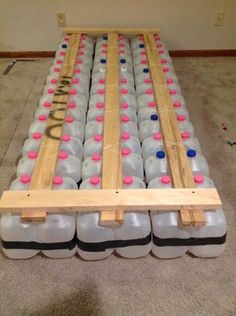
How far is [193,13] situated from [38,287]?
205cm

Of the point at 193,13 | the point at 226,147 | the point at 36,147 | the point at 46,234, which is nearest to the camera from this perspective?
the point at 46,234

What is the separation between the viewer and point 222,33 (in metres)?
2.30

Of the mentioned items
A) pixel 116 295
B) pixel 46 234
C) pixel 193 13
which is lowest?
pixel 116 295

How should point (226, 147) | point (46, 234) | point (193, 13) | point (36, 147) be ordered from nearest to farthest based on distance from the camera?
point (46, 234) < point (36, 147) < point (226, 147) < point (193, 13)

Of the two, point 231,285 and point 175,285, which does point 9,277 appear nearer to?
point 175,285

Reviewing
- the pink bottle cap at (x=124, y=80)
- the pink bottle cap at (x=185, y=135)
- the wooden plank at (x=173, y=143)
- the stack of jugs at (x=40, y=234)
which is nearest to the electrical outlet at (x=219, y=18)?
the wooden plank at (x=173, y=143)

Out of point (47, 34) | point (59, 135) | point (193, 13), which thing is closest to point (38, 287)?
point (59, 135)

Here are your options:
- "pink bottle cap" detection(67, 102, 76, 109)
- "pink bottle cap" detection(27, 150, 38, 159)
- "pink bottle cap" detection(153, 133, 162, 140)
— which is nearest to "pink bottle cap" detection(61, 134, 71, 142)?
"pink bottle cap" detection(27, 150, 38, 159)

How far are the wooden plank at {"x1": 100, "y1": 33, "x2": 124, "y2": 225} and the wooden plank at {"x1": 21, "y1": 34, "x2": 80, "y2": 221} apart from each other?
18 cm

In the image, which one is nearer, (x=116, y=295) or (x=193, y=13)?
(x=116, y=295)

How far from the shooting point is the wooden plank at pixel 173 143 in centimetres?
90

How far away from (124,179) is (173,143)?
27cm

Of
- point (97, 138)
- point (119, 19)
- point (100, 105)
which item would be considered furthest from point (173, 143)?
point (119, 19)

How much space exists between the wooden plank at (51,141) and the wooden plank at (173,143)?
0.41 metres
